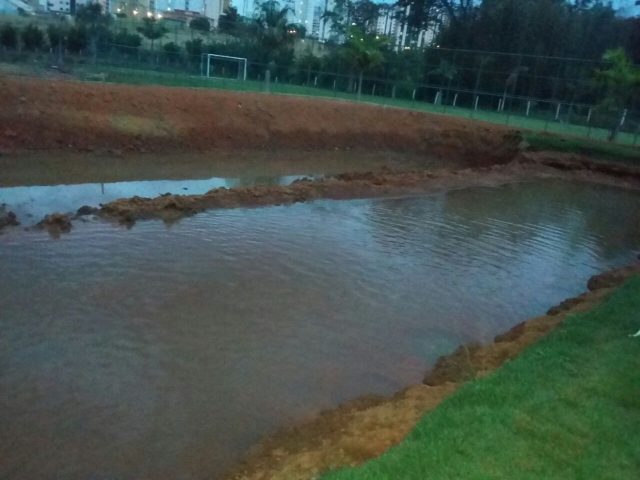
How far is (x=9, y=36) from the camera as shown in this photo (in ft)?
94.4

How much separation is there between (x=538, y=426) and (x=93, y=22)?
33.2 meters

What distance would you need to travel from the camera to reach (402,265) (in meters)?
11.0

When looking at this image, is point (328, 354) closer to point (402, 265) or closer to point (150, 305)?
point (150, 305)

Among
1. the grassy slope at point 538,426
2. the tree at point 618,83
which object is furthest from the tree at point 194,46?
the grassy slope at point 538,426

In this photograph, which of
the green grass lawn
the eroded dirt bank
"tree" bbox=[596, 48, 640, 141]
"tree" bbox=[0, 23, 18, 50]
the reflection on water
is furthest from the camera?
"tree" bbox=[0, 23, 18, 50]

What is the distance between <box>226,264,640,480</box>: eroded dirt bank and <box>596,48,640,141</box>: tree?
19.4m

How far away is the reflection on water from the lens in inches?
493

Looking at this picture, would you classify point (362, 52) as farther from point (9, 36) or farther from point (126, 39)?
point (9, 36)

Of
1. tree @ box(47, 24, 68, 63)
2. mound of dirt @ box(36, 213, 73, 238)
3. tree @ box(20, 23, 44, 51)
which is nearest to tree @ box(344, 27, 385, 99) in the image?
tree @ box(47, 24, 68, 63)

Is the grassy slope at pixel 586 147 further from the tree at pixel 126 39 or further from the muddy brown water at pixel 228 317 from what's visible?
the tree at pixel 126 39

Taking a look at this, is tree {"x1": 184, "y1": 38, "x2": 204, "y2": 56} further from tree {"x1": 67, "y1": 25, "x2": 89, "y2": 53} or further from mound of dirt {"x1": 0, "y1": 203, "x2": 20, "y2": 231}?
mound of dirt {"x1": 0, "y1": 203, "x2": 20, "y2": 231}

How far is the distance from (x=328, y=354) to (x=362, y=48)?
80.2 feet

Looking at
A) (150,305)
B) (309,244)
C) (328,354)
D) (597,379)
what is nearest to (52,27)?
(309,244)

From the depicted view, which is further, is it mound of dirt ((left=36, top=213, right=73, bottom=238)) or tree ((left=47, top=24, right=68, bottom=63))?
tree ((left=47, top=24, right=68, bottom=63))
